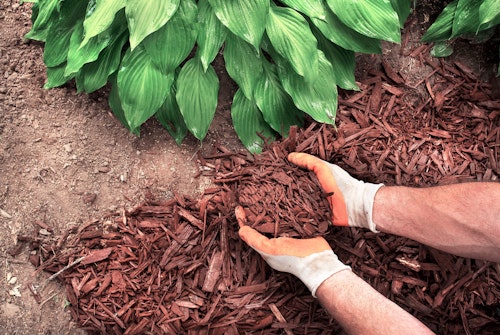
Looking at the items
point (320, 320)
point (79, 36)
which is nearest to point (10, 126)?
point (79, 36)

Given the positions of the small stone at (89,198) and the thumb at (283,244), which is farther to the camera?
the small stone at (89,198)

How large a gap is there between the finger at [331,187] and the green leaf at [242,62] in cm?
39

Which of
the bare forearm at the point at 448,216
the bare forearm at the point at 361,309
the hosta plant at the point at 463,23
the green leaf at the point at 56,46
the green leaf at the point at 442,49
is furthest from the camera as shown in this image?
the green leaf at the point at 442,49

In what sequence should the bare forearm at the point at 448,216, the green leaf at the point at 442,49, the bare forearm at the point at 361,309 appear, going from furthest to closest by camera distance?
the green leaf at the point at 442,49 < the bare forearm at the point at 448,216 < the bare forearm at the point at 361,309

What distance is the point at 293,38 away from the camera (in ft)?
6.38

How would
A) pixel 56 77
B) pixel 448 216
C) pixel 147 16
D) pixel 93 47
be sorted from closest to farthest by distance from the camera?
pixel 147 16
pixel 448 216
pixel 93 47
pixel 56 77

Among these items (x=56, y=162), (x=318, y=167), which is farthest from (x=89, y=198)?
(x=318, y=167)

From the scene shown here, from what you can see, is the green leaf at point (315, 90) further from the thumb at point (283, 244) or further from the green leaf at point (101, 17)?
the green leaf at point (101, 17)

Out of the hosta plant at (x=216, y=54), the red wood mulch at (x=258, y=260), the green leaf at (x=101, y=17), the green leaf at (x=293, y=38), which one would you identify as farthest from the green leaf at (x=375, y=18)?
the green leaf at (x=101, y=17)

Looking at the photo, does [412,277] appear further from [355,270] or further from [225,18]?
[225,18]

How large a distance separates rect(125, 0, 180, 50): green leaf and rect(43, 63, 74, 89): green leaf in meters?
0.59

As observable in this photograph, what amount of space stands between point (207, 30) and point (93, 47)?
1.53 ft

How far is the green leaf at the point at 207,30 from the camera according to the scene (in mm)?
1868

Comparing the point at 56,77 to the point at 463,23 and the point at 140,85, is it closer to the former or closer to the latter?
the point at 140,85
